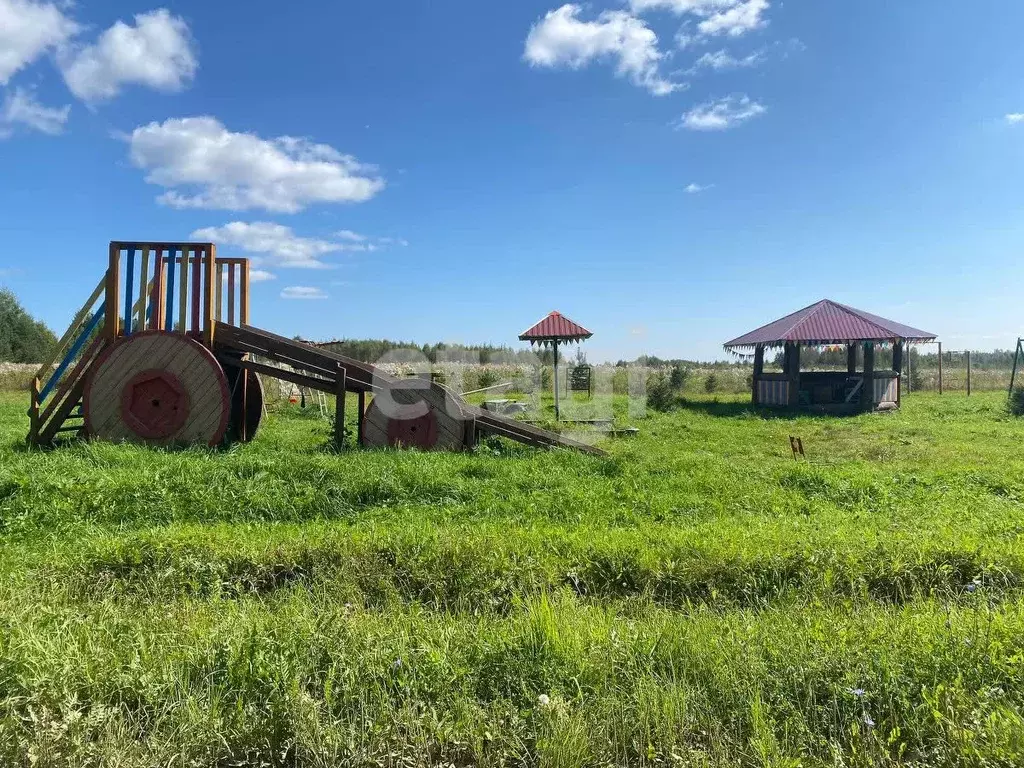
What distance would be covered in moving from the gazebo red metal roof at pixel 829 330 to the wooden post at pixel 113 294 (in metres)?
18.5

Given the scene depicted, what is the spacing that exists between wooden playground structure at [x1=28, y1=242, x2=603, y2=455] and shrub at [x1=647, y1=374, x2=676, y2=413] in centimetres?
1113

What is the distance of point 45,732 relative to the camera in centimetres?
258

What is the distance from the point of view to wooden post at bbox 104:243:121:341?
1027 centimetres

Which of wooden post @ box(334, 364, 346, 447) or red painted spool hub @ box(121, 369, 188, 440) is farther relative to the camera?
wooden post @ box(334, 364, 346, 447)

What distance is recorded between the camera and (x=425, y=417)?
33.5ft

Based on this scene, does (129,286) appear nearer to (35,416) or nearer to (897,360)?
(35,416)

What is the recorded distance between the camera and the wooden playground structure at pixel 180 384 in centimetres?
1005

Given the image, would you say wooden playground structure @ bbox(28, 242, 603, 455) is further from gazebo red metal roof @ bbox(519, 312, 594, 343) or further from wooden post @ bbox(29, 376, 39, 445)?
gazebo red metal roof @ bbox(519, 312, 594, 343)

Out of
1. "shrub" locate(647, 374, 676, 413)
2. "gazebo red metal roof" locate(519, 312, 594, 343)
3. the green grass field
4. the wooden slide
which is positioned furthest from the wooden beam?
"shrub" locate(647, 374, 676, 413)

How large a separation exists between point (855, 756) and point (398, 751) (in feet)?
6.08

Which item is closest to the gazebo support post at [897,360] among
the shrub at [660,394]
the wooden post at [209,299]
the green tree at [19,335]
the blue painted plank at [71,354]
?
the shrub at [660,394]

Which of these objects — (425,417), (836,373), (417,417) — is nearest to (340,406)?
(417,417)

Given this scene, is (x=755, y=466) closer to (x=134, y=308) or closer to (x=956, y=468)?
(x=956, y=468)

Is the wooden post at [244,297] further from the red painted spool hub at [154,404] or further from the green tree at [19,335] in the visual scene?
the green tree at [19,335]
